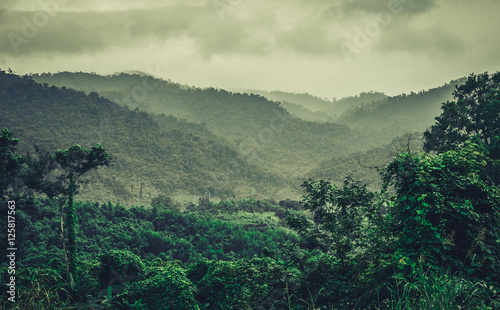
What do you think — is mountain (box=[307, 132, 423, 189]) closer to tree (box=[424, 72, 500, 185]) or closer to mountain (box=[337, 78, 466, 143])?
mountain (box=[337, 78, 466, 143])

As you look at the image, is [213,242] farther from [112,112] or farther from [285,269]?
[112,112]

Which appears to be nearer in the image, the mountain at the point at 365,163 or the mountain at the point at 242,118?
the mountain at the point at 365,163

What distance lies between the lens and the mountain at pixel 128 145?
213 ft

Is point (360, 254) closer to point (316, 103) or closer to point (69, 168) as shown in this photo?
point (69, 168)

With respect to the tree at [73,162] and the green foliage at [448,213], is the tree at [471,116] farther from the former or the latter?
the tree at [73,162]

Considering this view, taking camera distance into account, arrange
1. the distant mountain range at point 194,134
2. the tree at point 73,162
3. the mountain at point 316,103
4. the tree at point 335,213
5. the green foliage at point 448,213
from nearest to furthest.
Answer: the green foliage at point 448,213
the tree at point 335,213
the tree at point 73,162
the distant mountain range at point 194,134
the mountain at point 316,103

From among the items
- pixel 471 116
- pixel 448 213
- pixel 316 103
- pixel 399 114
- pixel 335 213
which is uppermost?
pixel 316 103

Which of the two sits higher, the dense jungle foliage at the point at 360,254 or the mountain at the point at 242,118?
the mountain at the point at 242,118

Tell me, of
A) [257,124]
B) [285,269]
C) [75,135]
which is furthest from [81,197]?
[257,124]

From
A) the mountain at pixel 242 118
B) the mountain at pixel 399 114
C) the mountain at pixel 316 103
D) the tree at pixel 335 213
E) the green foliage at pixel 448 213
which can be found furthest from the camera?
the mountain at pixel 316 103

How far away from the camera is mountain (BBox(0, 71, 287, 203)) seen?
6506 centimetres

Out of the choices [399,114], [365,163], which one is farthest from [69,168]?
[399,114]

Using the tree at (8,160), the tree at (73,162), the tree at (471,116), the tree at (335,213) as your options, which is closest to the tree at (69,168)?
the tree at (73,162)

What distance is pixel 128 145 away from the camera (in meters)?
74.6
